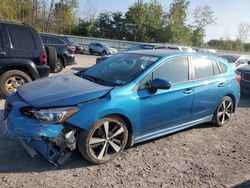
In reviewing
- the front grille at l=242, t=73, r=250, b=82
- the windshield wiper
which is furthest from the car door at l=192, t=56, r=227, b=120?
the front grille at l=242, t=73, r=250, b=82

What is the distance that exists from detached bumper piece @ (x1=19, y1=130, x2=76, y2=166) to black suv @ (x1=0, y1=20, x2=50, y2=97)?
3399mm

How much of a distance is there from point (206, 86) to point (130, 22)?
4059 centimetres

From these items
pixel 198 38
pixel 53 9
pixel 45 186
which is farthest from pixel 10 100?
pixel 198 38

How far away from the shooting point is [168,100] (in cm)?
465

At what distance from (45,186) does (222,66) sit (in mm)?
4353

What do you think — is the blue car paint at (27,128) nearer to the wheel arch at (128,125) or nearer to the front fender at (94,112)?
the front fender at (94,112)

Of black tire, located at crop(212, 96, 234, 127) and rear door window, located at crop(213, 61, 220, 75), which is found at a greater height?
rear door window, located at crop(213, 61, 220, 75)

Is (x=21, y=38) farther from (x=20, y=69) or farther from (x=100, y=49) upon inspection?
(x=100, y=49)

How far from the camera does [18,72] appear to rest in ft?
22.4

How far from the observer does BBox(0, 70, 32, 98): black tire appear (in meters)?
6.73

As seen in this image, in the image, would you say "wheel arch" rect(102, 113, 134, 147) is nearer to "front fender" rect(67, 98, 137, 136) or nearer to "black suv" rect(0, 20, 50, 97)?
"front fender" rect(67, 98, 137, 136)

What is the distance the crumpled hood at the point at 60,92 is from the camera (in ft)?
12.3

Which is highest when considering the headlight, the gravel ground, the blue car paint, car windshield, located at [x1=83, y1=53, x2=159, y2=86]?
car windshield, located at [x1=83, y1=53, x2=159, y2=86]

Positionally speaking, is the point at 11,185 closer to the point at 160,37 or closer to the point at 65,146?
the point at 65,146
